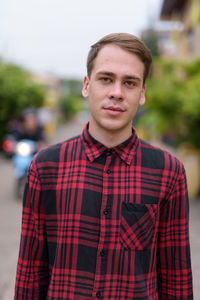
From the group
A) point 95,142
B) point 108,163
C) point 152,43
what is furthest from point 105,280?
point 152,43

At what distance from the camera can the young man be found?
157 centimetres

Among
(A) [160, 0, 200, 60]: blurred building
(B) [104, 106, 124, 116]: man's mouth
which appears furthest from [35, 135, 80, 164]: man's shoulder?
(A) [160, 0, 200, 60]: blurred building

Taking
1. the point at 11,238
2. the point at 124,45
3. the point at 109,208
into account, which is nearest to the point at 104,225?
the point at 109,208

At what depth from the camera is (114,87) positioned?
160 centimetres

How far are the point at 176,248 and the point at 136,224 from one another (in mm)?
256

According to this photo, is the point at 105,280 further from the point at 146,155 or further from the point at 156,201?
the point at 146,155

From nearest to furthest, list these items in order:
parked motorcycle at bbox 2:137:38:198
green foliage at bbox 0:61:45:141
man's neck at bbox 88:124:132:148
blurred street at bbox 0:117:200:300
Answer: man's neck at bbox 88:124:132:148 < blurred street at bbox 0:117:200:300 < parked motorcycle at bbox 2:137:38:198 < green foliage at bbox 0:61:45:141

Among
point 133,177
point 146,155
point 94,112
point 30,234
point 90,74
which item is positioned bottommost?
point 30,234

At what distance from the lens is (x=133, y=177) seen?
1.64 m

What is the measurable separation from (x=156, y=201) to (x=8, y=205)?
6125 millimetres

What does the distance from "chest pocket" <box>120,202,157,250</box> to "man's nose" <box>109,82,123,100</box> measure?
0.48 meters

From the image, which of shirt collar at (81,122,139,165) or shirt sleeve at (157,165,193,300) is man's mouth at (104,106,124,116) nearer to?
shirt collar at (81,122,139,165)

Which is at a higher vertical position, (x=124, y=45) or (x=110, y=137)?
(x=124, y=45)

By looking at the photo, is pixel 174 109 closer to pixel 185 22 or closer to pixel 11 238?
pixel 11 238
